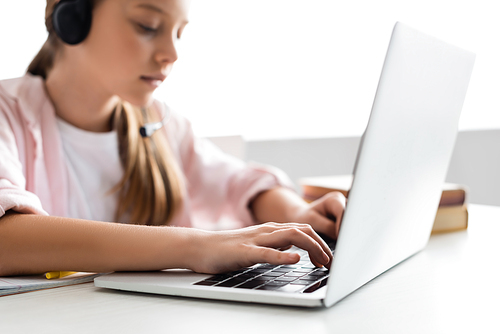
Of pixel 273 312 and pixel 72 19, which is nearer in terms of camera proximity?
pixel 273 312

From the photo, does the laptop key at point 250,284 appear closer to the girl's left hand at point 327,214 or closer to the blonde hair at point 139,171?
the girl's left hand at point 327,214

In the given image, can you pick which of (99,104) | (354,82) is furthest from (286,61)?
(99,104)

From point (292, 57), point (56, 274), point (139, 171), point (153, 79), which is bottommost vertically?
point (56, 274)

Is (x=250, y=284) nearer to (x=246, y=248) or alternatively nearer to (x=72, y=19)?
(x=246, y=248)

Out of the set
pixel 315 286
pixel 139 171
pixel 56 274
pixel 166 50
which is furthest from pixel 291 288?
pixel 139 171

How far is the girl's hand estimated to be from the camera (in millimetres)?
487

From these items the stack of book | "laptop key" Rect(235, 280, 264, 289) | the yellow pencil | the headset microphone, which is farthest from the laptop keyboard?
the headset microphone

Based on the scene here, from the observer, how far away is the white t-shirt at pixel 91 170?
0.97m

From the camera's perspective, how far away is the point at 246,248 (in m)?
0.49

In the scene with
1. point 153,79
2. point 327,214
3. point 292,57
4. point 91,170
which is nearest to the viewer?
point 327,214

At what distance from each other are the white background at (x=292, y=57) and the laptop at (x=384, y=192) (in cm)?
119

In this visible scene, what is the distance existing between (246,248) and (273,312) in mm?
102

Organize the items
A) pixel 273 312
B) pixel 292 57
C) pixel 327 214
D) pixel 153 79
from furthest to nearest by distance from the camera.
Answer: pixel 292 57, pixel 153 79, pixel 327 214, pixel 273 312

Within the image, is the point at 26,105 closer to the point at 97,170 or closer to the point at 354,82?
the point at 97,170
